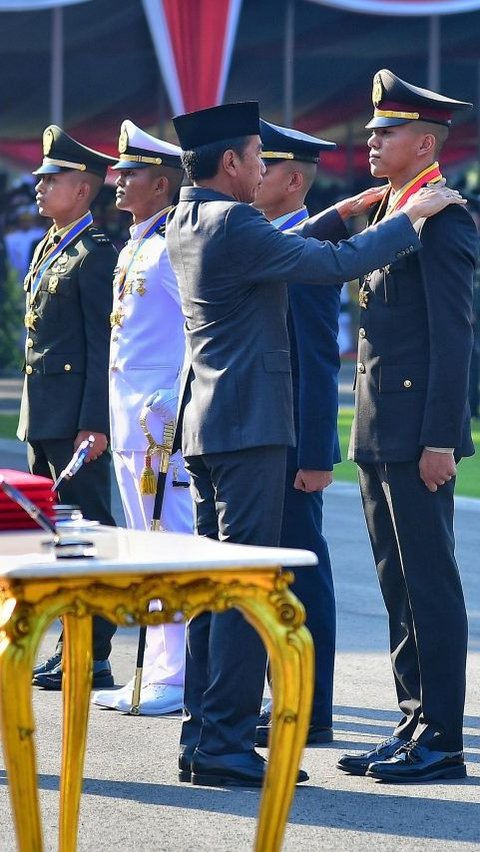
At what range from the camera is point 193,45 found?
20.4 metres

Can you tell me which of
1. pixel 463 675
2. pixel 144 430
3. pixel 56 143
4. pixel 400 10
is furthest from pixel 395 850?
pixel 400 10

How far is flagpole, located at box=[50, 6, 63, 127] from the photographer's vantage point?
20.9 meters

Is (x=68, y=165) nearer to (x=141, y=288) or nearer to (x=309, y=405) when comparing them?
(x=141, y=288)

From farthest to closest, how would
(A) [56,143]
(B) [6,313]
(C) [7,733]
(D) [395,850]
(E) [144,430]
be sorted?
(B) [6,313] < (A) [56,143] < (E) [144,430] < (D) [395,850] < (C) [7,733]

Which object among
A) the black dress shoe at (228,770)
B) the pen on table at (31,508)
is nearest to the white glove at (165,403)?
the black dress shoe at (228,770)

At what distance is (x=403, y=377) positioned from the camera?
4820 mm

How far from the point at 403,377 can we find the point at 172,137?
1958 cm

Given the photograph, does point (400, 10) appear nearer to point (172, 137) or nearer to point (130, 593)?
point (172, 137)

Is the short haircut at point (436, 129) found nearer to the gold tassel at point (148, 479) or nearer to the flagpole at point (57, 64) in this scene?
the gold tassel at point (148, 479)

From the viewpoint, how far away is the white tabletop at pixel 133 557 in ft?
10.5

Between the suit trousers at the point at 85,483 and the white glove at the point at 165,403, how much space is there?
1.95ft

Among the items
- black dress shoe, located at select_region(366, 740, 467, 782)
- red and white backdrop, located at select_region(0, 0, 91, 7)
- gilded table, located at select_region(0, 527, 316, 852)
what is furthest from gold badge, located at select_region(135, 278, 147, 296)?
red and white backdrop, located at select_region(0, 0, 91, 7)

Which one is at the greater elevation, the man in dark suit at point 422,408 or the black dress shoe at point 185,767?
the man in dark suit at point 422,408

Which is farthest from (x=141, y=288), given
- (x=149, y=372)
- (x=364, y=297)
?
(x=364, y=297)
